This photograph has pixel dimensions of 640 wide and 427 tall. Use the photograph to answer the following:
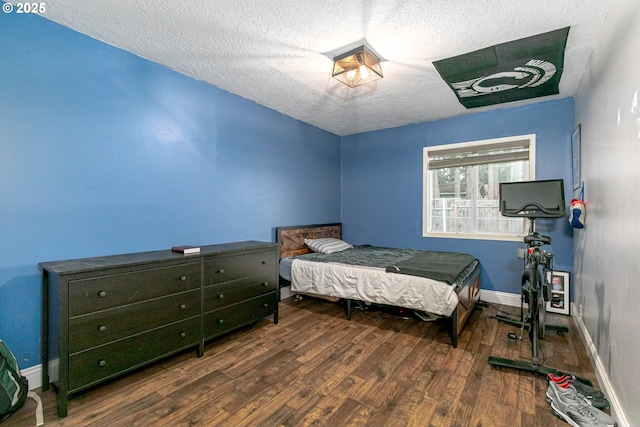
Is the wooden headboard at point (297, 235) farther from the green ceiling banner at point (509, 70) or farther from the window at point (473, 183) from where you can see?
the green ceiling banner at point (509, 70)

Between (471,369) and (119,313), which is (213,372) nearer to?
(119,313)

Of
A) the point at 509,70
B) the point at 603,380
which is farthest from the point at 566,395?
the point at 509,70

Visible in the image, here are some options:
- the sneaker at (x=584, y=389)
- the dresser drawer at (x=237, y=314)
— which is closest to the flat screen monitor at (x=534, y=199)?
the sneaker at (x=584, y=389)

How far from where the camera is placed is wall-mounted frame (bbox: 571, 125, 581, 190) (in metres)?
2.94

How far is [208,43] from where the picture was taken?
227 cm

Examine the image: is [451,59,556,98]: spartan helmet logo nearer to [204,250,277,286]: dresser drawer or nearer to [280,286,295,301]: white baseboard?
[204,250,277,286]: dresser drawer

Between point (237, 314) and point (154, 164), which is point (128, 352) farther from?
point (154, 164)

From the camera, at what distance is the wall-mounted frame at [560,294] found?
3.23 metres

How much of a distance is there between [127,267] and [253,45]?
191cm

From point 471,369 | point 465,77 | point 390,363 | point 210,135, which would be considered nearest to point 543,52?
point 465,77

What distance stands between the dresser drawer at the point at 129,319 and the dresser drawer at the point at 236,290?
12 centimetres

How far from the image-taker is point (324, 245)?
13.1 ft

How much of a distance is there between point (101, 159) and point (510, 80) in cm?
379

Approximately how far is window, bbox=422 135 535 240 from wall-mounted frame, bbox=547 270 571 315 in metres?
0.58
